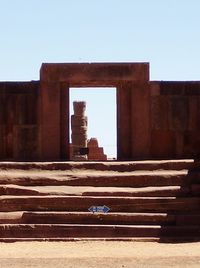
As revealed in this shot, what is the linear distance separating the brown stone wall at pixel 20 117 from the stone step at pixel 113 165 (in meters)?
1.84

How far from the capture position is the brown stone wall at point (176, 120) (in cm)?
1794

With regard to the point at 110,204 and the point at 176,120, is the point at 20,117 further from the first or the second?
the point at 110,204

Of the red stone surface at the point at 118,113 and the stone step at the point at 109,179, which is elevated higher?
the red stone surface at the point at 118,113

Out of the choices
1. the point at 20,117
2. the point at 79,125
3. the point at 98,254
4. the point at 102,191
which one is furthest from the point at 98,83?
the point at 79,125

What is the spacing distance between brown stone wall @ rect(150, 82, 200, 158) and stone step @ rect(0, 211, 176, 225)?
4452 mm

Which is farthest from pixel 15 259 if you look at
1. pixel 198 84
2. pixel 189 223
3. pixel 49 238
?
pixel 198 84

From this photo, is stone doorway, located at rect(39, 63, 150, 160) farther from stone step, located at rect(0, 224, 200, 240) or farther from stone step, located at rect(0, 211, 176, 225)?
stone step, located at rect(0, 224, 200, 240)

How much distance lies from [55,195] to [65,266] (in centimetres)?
465

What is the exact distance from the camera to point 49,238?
13102 mm

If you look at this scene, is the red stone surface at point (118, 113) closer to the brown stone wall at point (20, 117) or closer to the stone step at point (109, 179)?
the brown stone wall at point (20, 117)

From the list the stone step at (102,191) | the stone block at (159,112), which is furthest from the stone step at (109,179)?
the stone block at (159,112)

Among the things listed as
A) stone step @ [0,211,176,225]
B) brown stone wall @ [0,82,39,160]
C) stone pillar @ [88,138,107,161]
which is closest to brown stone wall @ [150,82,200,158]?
brown stone wall @ [0,82,39,160]

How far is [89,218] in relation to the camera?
13711mm

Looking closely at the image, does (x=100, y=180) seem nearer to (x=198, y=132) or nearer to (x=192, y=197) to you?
(x=192, y=197)
